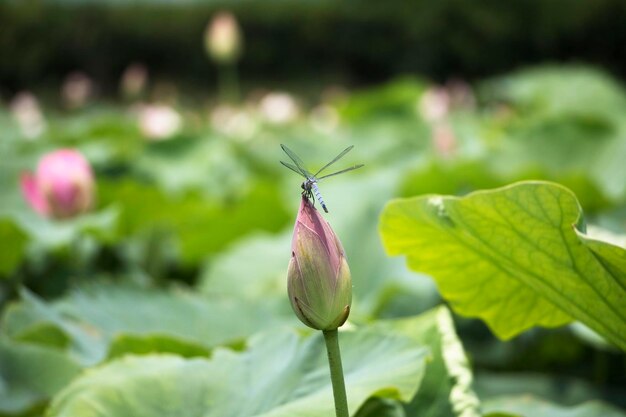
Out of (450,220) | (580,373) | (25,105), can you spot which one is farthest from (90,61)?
(450,220)

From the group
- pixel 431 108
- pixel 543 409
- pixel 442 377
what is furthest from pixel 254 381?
pixel 431 108

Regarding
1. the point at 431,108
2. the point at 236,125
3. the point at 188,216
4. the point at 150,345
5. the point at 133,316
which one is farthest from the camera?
the point at 236,125

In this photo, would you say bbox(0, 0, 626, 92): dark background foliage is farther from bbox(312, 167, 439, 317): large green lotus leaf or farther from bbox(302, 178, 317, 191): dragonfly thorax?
bbox(302, 178, 317, 191): dragonfly thorax

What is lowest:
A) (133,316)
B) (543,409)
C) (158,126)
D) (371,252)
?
(543,409)

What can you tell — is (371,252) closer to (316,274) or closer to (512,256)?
(512,256)

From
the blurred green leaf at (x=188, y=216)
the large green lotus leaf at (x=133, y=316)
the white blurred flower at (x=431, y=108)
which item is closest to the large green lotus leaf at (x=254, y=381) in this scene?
the large green lotus leaf at (x=133, y=316)

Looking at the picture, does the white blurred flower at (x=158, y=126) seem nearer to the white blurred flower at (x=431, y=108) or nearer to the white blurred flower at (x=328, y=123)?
the white blurred flower at (x=328, y=123)

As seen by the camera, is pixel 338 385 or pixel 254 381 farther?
pixel 254 381

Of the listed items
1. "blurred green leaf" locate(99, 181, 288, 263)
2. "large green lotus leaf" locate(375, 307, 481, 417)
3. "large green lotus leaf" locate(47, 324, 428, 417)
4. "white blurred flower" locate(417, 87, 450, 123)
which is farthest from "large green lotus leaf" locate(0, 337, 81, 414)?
"white blurred flower" locate(417, 87, 450, 123)
